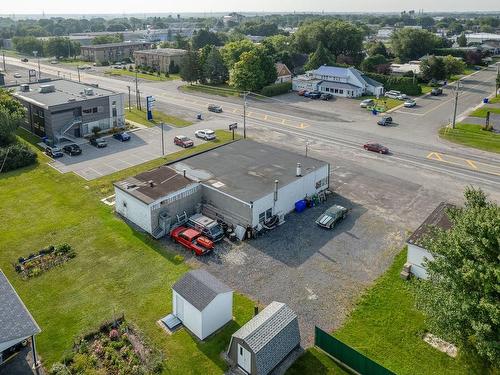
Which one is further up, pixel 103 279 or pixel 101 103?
pixel 101 103

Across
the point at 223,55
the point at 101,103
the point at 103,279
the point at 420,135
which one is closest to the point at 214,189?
the point at 103,279

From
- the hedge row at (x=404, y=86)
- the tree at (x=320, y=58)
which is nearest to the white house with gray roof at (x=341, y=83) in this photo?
the hedge row at (x=404, y=86)

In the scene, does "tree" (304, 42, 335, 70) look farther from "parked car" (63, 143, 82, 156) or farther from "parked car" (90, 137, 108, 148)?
"parked car" (63, 143, 82, 156)

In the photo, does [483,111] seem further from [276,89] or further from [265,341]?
[265,341]

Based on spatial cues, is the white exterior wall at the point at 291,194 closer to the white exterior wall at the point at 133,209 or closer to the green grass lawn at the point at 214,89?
the white exterior wall at the point at 133,209

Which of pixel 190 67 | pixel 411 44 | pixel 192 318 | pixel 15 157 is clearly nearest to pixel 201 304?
pixel 192 318

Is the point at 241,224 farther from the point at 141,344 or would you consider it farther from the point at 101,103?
the point at 101,103
